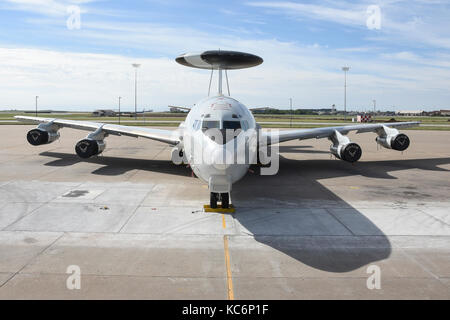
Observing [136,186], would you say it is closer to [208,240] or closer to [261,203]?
[261,203]

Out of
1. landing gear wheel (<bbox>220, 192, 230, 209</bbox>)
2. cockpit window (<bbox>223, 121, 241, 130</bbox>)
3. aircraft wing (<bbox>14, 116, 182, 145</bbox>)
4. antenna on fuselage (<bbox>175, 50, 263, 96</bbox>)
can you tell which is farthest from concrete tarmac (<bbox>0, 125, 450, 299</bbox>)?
antenna on fuselage (<bbox>175, 50, 263, 96</bbox>)

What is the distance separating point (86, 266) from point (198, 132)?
6384 mm

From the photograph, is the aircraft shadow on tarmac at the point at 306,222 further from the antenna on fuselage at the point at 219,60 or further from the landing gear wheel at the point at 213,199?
the antenna on fuselage at the point at 219,60

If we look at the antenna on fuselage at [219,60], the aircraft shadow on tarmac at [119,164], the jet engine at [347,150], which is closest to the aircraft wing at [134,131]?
the aircraft shadow on tarmac at [119,164]

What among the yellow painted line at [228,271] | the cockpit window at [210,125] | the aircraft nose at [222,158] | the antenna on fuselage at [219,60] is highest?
the antenna on fuselage at [219,60]

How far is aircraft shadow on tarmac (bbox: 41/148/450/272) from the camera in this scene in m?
9.96

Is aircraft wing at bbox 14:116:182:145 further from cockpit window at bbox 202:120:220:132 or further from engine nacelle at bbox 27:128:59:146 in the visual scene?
cockpit window at bbox 202:120:220:132

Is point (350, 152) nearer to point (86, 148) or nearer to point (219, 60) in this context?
point (219, 60)

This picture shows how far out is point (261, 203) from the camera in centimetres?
1520

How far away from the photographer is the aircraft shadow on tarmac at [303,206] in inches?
392

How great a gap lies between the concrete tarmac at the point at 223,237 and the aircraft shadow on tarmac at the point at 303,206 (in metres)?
0.06

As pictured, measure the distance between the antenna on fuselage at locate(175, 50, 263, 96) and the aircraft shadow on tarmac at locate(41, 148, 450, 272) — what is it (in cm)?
706

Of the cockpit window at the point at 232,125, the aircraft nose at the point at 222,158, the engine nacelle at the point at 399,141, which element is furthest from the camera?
the engine nacelle at the point at 399,141
